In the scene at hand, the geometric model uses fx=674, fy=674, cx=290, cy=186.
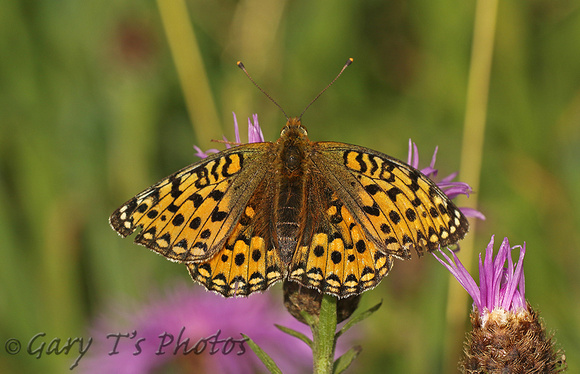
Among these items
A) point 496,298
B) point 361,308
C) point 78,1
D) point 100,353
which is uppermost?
point 78,1

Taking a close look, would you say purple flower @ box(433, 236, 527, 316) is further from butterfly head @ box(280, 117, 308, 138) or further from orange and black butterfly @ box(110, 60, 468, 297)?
butterfly head @ box(280, 117, 308, 138)

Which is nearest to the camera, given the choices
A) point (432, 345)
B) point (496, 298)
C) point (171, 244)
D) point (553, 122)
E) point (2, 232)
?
point (496, 298)

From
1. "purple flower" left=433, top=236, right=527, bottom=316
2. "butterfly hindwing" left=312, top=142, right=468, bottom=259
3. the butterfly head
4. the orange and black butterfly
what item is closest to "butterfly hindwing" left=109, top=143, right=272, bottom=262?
the orange and black butterfly

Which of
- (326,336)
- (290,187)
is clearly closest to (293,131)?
(290,187)

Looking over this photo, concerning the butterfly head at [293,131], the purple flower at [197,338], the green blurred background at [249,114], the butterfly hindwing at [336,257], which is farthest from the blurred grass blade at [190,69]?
the butterfly hindwing at [336,257]

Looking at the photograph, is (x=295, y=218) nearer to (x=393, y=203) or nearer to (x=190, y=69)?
(x=393, y=203)

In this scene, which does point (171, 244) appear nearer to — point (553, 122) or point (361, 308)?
point (361, 308)

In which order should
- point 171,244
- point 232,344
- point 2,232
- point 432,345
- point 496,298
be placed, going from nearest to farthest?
point 496,298
point 171,244
point 232,344
point 432,345
point 2,232

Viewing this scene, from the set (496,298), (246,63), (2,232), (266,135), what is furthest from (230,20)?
(496,298)
